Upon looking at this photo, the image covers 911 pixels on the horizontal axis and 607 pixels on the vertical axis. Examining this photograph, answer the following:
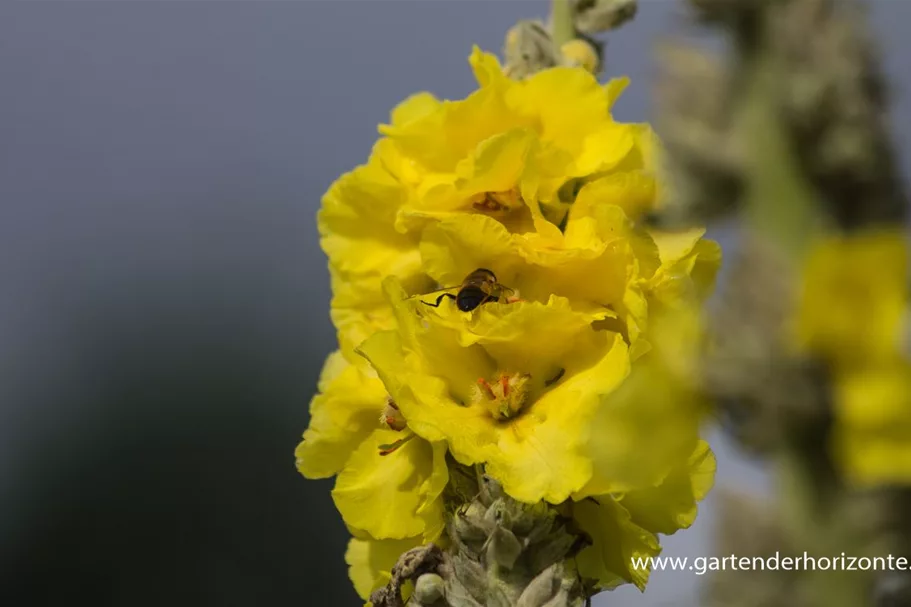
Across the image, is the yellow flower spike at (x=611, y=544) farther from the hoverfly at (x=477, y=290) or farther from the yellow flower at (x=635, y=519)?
the hoverfly at (x=477, y=290)

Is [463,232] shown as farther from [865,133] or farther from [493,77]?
[865,133]

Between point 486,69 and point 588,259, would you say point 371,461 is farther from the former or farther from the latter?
point 486,69

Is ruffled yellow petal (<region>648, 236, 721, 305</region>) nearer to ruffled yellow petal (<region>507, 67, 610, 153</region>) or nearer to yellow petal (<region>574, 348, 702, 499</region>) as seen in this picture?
ruffled yellow petal (<region>507, 67, 610, 153</region>)

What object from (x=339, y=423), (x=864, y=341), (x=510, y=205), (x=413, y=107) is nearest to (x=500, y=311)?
(x=510, y=205)

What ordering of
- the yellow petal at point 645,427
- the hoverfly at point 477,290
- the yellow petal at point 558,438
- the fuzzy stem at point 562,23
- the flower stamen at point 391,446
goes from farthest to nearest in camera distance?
the fuzzy stem at point 562,23
the flower stamen at point 391,446
the hoverfly at point 477,290
the yellow petal at point 558,438
the yellow petal at point 645,427

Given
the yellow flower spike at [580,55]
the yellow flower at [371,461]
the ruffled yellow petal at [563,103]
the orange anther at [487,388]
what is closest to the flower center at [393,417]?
the yellow flower at [371,461]

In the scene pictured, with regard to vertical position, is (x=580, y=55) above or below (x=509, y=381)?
above
